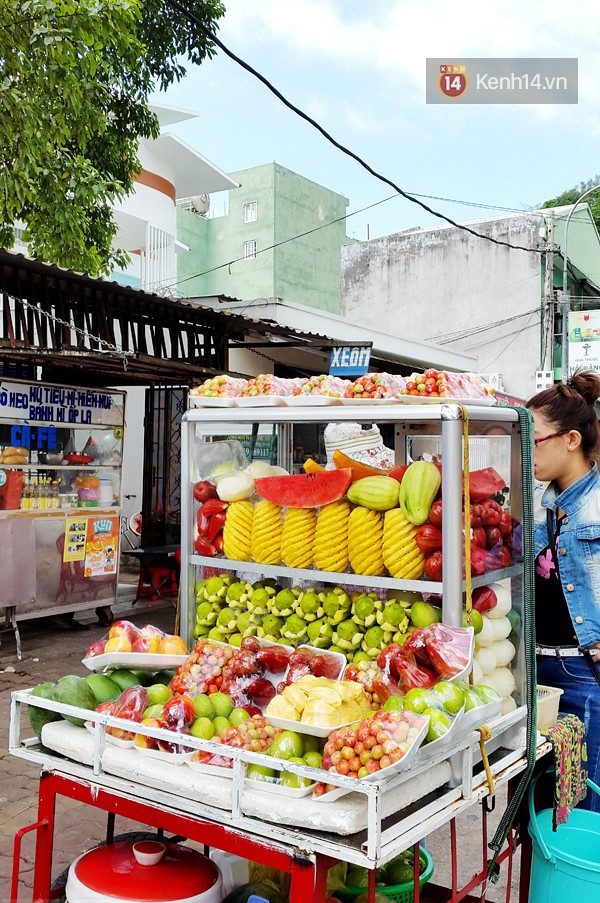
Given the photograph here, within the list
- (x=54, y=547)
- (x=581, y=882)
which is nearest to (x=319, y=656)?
(x=581, y=882)

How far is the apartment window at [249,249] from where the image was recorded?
28.1 metres

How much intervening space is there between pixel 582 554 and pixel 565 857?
97cm

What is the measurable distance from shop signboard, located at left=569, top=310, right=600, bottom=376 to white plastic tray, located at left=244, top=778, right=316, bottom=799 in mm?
16798

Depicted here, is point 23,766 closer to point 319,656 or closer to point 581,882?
point 319,656

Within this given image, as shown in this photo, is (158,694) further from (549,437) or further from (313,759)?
(549,437)

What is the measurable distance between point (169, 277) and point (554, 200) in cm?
1738

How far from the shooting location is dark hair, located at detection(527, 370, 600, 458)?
9.18 feet

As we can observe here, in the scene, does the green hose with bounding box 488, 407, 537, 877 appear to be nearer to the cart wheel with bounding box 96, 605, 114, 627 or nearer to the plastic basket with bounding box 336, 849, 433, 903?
the plastic basket with bounding box 336, 849, 433, 903

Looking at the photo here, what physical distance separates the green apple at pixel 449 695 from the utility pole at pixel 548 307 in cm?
1577

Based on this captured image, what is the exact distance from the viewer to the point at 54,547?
295 inches

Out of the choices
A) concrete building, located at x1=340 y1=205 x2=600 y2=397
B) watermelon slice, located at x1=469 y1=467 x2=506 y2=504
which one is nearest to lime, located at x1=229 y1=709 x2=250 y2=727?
watermelon slice, located at x1=469 y1=467 x2=506 y2=504

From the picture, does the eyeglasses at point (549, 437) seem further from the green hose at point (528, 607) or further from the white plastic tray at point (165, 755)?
the white plastic tray at point (165, 755)

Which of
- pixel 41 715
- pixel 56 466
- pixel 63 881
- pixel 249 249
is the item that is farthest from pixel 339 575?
pixel 249 249

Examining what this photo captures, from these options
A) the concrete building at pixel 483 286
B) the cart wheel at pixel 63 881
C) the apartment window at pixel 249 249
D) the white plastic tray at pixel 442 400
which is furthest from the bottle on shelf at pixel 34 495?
the apartment window at pixel 249 249
